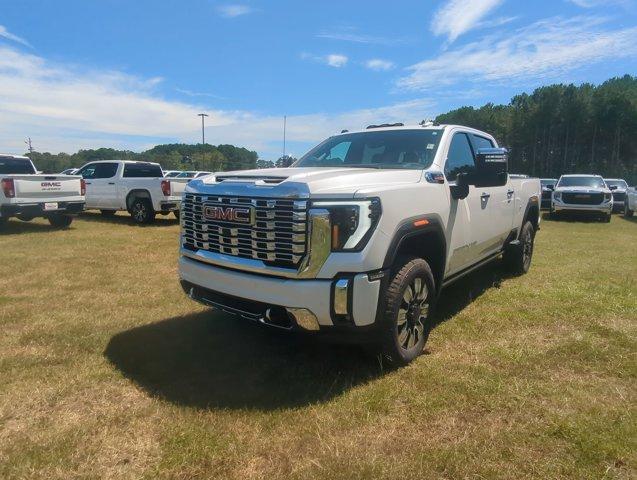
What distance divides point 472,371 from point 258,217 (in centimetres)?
199

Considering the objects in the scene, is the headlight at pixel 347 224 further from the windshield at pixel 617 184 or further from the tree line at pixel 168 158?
the tree line at pixel 168 158

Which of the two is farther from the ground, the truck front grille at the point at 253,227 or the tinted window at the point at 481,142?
the tinted window at the point at 481,142

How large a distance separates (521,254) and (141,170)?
11.4m

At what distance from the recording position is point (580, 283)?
6277 millimetres

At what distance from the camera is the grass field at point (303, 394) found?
2.46 metres

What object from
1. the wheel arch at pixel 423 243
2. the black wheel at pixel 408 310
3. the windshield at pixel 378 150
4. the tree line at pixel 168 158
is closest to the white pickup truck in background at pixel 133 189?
the windshield at pixel 378 150

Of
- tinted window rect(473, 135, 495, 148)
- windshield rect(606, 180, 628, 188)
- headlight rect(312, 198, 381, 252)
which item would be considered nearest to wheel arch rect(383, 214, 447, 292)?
headlight rect(312, 198, 381, 252)

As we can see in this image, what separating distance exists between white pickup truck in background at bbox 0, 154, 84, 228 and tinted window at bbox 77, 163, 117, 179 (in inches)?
91.7

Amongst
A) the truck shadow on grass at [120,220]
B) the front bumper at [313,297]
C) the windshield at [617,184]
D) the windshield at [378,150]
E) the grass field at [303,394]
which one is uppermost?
the windshield at [378,150]

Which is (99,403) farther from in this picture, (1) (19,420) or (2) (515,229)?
(2) (515,229)

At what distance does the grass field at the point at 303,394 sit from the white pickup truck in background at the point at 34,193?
5.68m

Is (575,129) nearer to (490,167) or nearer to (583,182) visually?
(583,182)

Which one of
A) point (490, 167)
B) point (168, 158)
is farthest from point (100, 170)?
point (168, 158)

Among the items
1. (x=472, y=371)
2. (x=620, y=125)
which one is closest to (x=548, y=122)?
(x=620, y=125)
